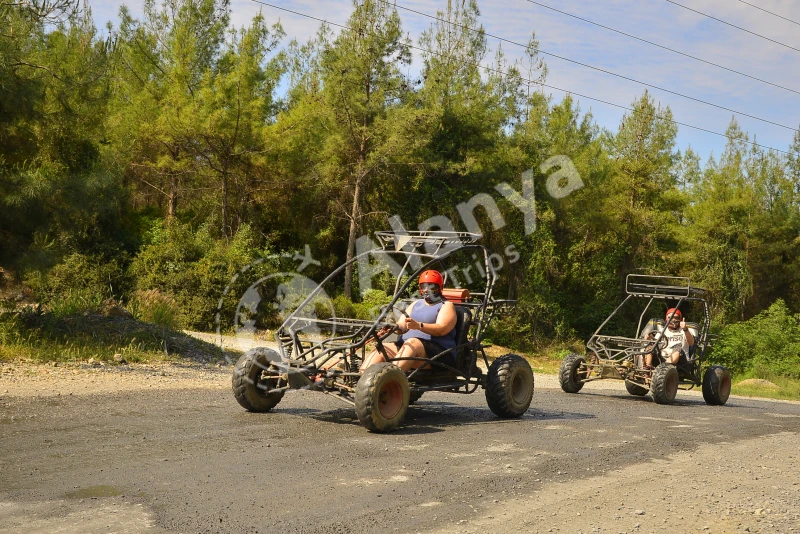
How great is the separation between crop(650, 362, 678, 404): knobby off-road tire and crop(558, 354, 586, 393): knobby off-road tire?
140 cm

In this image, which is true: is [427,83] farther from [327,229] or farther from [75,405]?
[75,405]

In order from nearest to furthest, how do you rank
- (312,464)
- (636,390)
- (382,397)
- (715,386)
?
(312,464) < (382,397) < (715,386) < (636,390)

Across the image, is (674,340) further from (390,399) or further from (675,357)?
(390,399)

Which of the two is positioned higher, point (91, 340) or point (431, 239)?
point (431, 239)

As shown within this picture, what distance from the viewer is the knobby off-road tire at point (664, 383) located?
13656mm

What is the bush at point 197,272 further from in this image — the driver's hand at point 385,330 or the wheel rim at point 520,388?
the driver's hand at point 385,330

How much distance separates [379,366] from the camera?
8.41m

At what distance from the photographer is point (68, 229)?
51.9 ft

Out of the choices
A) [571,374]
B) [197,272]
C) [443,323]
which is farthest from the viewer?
[197,272]

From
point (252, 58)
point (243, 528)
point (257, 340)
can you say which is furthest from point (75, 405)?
point (252, 58)

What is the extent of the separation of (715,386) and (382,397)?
885 cm

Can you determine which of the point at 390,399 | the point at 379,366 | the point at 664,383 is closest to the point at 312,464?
the point at 379,366

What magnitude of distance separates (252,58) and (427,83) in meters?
7.70

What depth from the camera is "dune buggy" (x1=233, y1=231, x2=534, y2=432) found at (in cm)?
848
